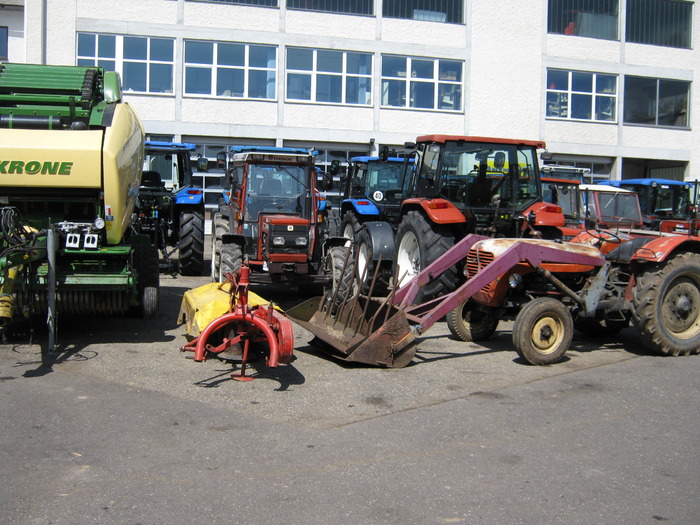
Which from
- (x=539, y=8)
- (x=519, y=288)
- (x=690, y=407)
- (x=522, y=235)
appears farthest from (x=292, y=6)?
(x=690, y=407)

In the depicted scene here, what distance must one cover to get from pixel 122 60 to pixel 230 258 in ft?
52.7

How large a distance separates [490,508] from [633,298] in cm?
480

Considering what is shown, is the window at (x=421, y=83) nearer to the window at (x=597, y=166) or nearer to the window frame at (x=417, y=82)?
the window frame at (x=417, y=82)

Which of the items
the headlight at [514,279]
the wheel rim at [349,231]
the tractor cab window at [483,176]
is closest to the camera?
the headlight at [514,279]

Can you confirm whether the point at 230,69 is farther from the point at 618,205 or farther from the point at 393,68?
the point at 618,205

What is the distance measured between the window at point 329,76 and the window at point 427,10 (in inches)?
74.8

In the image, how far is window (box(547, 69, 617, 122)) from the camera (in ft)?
92.6

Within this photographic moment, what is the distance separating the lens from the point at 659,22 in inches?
1179

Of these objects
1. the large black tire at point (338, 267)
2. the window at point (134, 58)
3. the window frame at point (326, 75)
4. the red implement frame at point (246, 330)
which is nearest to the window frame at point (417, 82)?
the window frame at point (326, 75)

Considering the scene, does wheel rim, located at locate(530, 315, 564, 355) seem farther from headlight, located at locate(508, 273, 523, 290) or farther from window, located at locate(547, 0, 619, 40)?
window, located at locate(547, 0, 619, 40)

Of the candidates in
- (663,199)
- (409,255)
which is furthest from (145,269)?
(663,199)

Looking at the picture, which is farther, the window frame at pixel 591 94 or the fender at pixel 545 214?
the window frame at pixel 591 94

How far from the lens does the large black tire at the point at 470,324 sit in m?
A: 8.71

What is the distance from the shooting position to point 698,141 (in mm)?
30359
